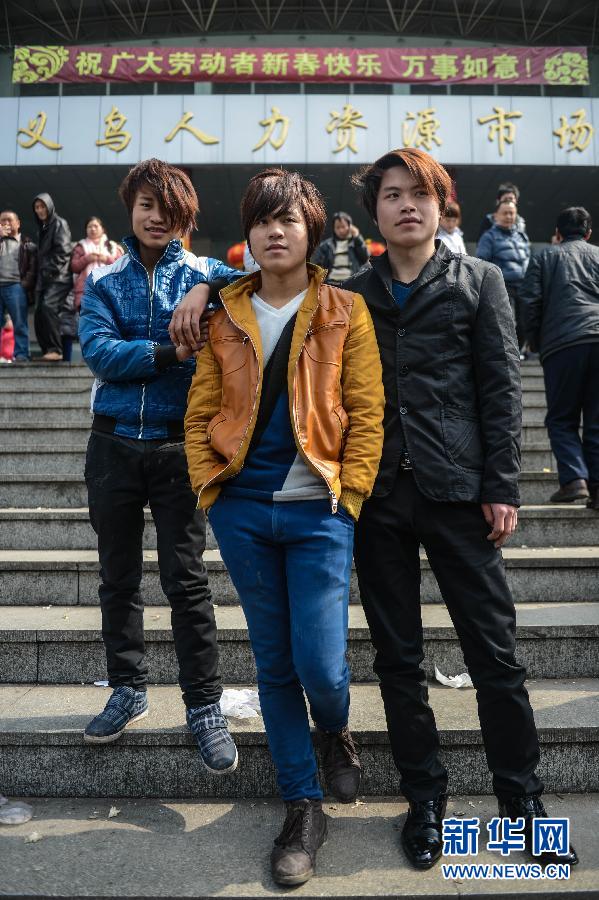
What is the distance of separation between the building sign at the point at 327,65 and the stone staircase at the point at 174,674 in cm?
1317

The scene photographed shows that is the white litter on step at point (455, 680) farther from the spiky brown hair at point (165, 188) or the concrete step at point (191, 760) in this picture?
the spiky brown hair at point (165, 188)

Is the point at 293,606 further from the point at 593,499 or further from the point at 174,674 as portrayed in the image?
the point at 593,499

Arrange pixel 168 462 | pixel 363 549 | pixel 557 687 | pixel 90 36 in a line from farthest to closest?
1. pixel 90 36
2. pixel 557 687
3. pixel 168 462
4. pixel 363 549

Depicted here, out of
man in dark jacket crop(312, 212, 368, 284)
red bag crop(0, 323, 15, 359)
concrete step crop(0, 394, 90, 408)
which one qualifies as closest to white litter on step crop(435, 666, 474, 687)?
concrete step crop(0, 394, 90, 408)

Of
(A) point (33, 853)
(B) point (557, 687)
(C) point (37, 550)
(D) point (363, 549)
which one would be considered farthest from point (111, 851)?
(C) point (37, 550)

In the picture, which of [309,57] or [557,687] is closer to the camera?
[557,687]

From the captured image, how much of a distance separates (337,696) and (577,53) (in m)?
16.7

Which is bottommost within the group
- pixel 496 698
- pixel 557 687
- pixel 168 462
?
pixel 557 687

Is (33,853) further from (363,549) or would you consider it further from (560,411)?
(560,411)

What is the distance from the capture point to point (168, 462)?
2.44 meters

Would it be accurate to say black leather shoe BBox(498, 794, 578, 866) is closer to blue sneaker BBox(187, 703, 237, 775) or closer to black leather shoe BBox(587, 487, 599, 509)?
blue sneaker BBox(187, 703, 237, 775)

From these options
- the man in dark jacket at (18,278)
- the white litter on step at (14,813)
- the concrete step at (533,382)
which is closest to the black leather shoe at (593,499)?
the concrete step at (533,382)

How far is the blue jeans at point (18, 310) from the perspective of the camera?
7988 millimetres

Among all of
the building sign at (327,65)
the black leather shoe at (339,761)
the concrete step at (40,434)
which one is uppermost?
the building sign at (327,65)
